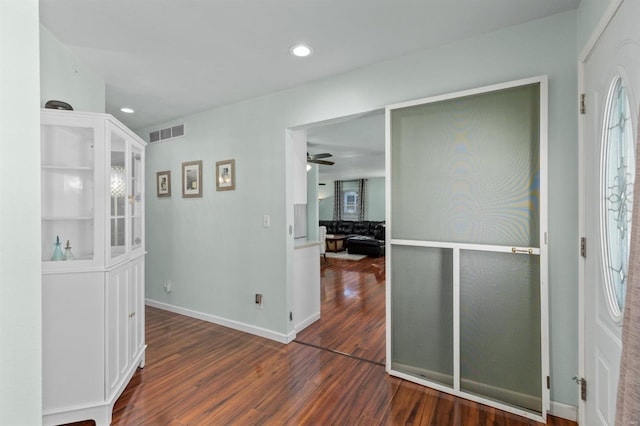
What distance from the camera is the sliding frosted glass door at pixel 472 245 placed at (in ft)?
6.18

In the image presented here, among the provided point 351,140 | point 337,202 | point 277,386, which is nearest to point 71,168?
point 277,386

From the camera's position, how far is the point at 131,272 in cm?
223

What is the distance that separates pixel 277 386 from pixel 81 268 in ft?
5.09

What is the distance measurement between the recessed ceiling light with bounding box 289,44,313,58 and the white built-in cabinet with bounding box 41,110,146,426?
1.34 meters

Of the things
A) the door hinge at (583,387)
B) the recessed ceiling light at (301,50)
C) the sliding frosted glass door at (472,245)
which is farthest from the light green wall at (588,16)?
the door hinge at (583,387)

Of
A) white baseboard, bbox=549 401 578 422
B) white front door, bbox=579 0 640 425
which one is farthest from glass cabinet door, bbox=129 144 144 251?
white baseboard, bbox=549 401 578 422

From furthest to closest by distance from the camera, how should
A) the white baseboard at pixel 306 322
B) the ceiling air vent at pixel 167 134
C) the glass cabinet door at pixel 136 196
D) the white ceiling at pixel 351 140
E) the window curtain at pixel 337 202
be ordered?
the window curtain at pixel 337 202 < the white ceiling at pixel 351 140 < the ceiling air vent at pixel 167 134 < the white baseboard at pixel 306 322 < the glass cabinet door at pixel 136 196

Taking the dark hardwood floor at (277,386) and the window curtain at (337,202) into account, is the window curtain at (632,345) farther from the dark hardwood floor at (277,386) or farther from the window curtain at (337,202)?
the window curtain at (337,202)

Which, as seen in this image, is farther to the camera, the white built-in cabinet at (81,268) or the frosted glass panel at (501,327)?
the frosted glass panel at (501,327)

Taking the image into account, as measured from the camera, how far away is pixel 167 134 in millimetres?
3912

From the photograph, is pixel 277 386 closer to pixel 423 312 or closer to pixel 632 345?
pixel 423 312

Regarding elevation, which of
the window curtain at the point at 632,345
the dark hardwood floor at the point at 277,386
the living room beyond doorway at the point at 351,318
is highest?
the window curtain at the point at 632,345

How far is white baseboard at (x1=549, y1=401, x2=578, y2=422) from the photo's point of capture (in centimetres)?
183

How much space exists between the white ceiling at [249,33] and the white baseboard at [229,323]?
97.9 inches
